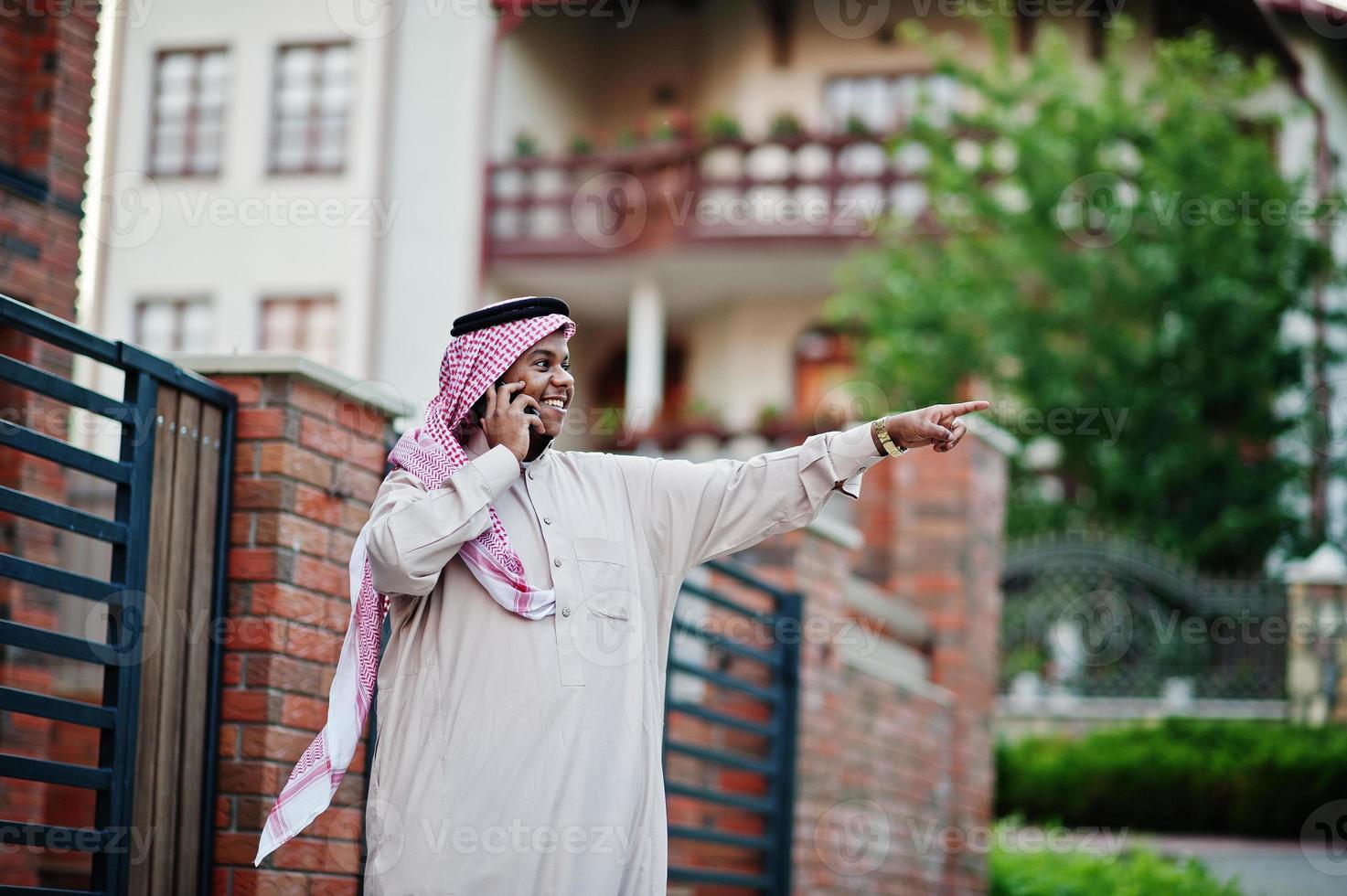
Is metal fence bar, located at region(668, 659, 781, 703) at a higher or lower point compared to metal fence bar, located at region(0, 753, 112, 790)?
higher

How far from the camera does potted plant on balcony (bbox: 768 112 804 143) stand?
21.2m

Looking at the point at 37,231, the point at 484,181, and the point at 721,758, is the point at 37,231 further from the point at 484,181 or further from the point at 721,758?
the point at 484,181

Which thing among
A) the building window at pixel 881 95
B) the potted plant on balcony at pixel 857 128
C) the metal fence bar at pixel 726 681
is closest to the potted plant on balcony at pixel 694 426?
the potted plant on balcony at pixel 857 128

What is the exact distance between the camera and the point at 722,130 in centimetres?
2109

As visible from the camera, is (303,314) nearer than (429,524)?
No

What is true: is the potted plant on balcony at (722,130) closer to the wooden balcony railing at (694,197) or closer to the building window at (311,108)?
the wooden balcony railing at (694,197)

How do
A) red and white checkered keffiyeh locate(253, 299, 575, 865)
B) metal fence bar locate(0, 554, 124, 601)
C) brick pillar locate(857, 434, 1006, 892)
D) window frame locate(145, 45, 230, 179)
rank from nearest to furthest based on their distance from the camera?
red and white checkered keffiyeh locate(253, 299, 575, 865) → metal fence bar locate(0, 554, 124, 601) → brick pillar locate(857, 434, 1006, 892) → window frame locate(145, 45, 230, 179)

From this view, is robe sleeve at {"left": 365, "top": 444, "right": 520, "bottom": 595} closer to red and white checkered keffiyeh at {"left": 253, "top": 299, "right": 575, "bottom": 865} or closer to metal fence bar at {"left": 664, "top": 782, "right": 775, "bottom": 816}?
red and white checkered keffiyeh at {"left": 253, "top": 299, "right": 575, "bottom": 865}

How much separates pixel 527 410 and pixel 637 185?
18131mm

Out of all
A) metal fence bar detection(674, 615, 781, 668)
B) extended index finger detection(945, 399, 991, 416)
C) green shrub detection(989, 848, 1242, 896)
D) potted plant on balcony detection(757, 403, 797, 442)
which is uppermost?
potted plant on balcony detection(757, 403, 797, 442)

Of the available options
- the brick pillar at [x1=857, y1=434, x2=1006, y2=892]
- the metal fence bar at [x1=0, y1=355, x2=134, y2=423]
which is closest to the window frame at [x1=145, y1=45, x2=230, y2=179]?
the brick pillar at [x1=857, y1=434, x2=1006, y2=892]

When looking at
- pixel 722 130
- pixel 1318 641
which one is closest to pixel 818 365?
pixel 722 130

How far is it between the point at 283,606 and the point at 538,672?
133 centimetres

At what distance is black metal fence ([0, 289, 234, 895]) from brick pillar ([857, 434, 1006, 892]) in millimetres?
6141
